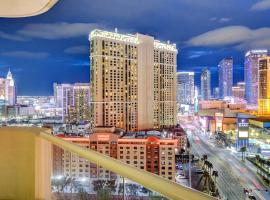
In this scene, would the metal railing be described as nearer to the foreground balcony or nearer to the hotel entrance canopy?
the foreground balcony

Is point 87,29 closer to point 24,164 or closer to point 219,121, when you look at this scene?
point 219,121

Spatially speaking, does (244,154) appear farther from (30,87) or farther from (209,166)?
(30,87)

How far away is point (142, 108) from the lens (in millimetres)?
20094

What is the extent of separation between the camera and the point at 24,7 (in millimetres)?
1761

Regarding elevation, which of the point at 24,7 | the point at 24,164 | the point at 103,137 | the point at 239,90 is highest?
the point at 239,90

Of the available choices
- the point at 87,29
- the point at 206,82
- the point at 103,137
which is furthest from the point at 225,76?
the point at 103,137

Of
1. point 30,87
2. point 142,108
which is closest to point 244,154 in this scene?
point 142,108

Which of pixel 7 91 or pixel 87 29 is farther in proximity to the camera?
pixel 87 29

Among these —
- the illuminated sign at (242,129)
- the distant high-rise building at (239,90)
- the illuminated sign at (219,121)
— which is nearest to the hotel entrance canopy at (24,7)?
the illuminated sign at (242,129)

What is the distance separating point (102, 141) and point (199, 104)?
90.5ft

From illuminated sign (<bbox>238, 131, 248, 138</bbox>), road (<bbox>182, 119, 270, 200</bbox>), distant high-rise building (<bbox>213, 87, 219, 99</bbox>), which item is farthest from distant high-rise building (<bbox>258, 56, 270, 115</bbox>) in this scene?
distant high-rise building (<bbox>213, 87, 219, 99</bbox>)

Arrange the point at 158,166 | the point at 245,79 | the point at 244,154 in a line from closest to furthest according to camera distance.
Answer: the point at 158,166 < the point at 244,154 < the point at 245,79

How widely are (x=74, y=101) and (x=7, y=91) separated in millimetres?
6944

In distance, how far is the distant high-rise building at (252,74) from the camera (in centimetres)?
3315
